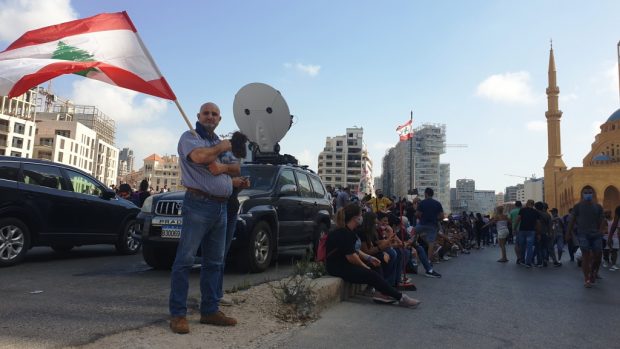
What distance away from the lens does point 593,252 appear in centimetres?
862

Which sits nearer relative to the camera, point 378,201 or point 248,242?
point 248,242

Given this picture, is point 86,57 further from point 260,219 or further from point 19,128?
point 19,128

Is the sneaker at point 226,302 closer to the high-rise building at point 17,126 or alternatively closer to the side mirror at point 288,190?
the side mirror at point 288,190

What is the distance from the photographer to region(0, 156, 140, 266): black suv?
702 centimetres

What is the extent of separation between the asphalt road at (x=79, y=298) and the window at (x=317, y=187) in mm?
1780

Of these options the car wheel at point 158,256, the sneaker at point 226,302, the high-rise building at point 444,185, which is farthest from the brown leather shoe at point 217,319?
the high-rise building at point 444,185

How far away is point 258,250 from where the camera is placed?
23.1 feet

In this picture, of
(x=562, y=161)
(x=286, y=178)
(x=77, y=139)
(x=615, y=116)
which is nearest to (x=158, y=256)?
(x=286, y=178)

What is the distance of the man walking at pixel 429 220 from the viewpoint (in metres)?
10.4

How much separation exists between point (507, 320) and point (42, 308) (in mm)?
5077

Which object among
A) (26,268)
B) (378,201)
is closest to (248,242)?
(26,268)

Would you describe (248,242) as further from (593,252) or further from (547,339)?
(593,252)

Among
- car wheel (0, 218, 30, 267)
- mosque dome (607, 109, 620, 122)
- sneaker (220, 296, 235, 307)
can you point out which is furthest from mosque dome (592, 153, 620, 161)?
car wheel (0, 218, 30, 267)

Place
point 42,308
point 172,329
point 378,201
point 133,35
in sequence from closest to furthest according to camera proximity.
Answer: point 172,329 < point 42,308 < point 133,35 < point 378,201
